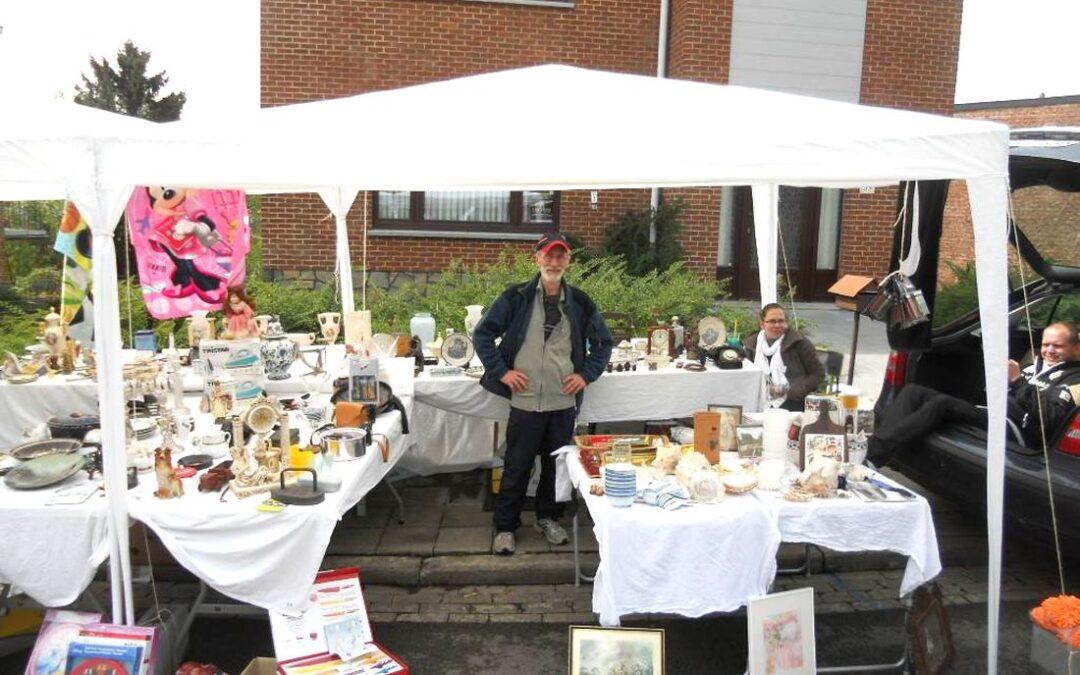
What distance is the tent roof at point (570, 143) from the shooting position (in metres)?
3.03

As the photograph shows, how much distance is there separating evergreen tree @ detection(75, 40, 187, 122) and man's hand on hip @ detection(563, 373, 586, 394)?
15.9 metres

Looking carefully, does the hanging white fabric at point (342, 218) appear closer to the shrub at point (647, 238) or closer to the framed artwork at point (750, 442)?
the framed artwork at point (750, 442)

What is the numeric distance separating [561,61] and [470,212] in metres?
2.35

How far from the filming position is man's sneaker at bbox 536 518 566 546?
443 centimetres

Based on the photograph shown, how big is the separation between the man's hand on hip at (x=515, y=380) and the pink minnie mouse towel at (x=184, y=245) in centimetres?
333

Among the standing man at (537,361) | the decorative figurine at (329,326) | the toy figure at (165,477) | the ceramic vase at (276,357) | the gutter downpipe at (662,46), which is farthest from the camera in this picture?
the gutter downpipe at (662,46)

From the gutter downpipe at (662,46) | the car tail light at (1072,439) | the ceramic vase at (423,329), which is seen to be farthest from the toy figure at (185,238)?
the gutter downpipe at (662,46)

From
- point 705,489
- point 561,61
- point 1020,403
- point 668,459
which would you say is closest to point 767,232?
point 1020,403

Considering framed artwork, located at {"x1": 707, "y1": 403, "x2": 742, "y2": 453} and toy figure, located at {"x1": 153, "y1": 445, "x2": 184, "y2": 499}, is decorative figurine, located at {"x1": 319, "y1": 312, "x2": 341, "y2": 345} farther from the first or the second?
framed artwork, located at {"x1": 707, "y1": 403, "x2": 742, "y2": 453}

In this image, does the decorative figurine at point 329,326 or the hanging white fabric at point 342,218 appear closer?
the decorative figurine at point 329,326

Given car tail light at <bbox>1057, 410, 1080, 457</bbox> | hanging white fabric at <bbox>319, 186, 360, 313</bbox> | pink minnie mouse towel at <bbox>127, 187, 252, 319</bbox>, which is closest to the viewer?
car tail light at <bbox>1057, 410, 1080, 457</bbox>

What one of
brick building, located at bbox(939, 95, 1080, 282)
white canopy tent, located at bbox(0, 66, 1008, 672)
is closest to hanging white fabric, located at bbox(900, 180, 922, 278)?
white canopy tent, located at bbox(0, 66, 1008, 672)

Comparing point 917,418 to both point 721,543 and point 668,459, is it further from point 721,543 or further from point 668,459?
point 721,543

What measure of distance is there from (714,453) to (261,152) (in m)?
2.32
